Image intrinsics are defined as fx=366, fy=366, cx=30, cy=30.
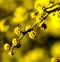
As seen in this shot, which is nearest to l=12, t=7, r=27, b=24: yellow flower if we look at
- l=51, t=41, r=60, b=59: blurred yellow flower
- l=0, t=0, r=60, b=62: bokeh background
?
l=0, t=0, r=60, b=62: bokeh background

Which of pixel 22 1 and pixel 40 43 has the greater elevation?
pixel 22 1

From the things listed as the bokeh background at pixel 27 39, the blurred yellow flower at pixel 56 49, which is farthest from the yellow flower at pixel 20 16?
the blurred yellow flower at pixel 56 49

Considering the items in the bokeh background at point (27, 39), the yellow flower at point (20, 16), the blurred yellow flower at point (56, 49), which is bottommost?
the blurred yellow flower at point (56, 49)

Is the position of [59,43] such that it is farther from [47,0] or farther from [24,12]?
[47,0]

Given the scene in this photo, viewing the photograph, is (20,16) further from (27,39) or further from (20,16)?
(27,39)

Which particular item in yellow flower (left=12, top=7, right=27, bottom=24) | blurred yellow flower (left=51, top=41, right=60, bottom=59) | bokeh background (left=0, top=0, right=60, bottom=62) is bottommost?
blurred yellow flower (left=51, top=41, right=60, bottom=59)

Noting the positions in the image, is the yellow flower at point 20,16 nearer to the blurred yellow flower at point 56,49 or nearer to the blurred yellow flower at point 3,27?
the blurred yellow flower at point 3,27

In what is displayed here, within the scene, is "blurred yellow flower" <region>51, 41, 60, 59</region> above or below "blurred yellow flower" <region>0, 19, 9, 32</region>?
below

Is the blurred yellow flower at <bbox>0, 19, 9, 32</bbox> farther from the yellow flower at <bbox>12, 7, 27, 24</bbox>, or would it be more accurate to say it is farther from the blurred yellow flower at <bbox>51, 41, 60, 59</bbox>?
the blurred yellow flower at <bbox>51, 41, 60, 59</bbox>

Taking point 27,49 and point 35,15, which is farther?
point 27,49

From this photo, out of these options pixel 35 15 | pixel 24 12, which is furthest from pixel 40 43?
pixel 35 15

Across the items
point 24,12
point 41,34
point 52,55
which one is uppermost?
point 24,12
